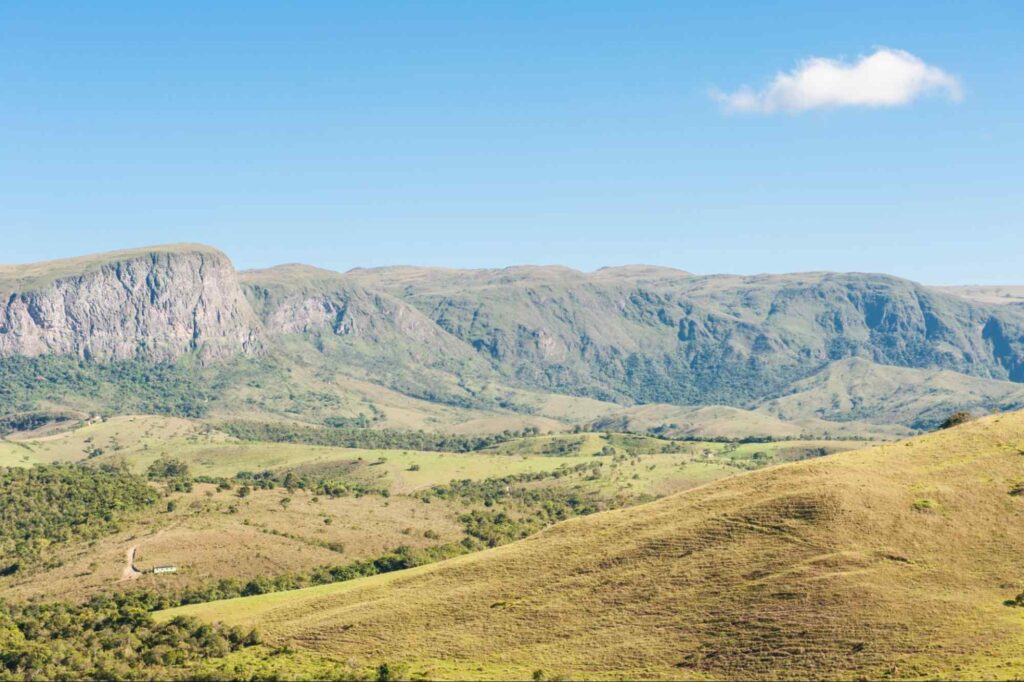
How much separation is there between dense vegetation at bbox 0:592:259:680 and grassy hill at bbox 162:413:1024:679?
8105 millimetres

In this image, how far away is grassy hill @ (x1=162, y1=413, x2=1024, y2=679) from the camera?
111 metres

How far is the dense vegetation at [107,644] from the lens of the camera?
140 m

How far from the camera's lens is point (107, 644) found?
15612 centimetres

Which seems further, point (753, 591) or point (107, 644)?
point (107, 644)

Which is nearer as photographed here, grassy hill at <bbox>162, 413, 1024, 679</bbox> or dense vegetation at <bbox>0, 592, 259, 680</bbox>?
Answer: grassy hill at <bbox>162, 413, 1024, 679</bbox>

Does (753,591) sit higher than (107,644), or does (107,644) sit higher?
(753,591)

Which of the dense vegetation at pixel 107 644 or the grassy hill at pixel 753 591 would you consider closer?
the grassy hill at pixel 753 591

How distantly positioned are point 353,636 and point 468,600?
1460cm

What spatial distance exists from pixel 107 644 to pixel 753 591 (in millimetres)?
90011

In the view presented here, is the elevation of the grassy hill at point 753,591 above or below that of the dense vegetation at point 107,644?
above

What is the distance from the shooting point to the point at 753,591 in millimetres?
122438

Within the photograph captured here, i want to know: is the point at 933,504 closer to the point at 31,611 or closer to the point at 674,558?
the point at 674,558

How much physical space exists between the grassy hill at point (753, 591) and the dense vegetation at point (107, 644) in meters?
8.11

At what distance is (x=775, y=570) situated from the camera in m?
125
